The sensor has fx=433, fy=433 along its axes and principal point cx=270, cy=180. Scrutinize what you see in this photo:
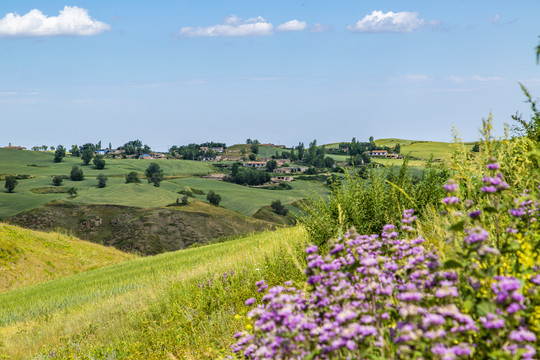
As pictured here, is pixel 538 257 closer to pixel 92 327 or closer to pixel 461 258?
pixel 461 258

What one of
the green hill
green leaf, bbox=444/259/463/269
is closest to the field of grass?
the green hill

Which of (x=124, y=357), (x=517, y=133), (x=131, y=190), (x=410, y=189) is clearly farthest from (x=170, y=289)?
(x=131, y=190)

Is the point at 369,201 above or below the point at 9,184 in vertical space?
above

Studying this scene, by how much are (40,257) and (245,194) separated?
249ft

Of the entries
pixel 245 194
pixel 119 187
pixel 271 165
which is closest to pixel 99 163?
pixel 119 187

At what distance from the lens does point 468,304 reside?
250 cm

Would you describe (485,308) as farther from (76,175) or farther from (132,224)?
(76,175)

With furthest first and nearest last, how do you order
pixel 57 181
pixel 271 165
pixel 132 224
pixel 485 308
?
pixel 271 165
pixel 57 181
pixel 132 224
pixel 485 308

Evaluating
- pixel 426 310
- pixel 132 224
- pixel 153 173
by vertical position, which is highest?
pixel 426 310

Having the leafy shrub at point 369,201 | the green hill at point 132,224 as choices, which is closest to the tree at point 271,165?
the green hill at point 132,224

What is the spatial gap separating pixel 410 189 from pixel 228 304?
15.7ft

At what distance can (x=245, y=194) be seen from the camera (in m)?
107

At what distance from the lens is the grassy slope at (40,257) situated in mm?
29391

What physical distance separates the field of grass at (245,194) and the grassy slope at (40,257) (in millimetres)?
55742
